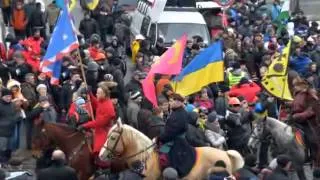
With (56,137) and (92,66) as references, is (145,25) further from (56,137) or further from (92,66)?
(56,137)

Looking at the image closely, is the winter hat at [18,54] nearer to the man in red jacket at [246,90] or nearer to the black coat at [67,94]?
the black coat at [67,94]

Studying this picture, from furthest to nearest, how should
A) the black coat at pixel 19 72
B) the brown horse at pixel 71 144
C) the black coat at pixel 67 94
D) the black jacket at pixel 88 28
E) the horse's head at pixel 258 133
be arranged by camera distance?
the black jacket at pixel 88 28 → the black coat at pixel 19 72 → the black coat at pixel 67 94 → the horse's head at pixel 258 133 → the brown horse at pixel 71 144

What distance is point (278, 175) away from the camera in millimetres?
16828

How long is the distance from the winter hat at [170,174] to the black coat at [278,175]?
1360 mm

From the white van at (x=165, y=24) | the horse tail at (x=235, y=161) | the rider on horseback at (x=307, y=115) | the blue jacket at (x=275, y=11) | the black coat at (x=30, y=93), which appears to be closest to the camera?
the horse tail at (x=235, y=161)

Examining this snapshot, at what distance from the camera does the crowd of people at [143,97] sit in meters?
19.3

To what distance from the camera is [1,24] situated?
102 feet

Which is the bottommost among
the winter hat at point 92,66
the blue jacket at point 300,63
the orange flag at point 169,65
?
the blue jacket at point 300,63

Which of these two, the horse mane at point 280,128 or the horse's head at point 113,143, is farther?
the horse mane at point 280,128

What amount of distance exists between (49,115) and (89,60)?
3.93 meters

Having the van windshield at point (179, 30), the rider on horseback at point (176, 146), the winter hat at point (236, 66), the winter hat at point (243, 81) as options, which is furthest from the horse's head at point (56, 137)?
the van windshield at point (179, 30)

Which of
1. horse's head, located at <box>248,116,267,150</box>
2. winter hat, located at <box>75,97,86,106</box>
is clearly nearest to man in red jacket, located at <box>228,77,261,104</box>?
horse's head, located at <box>248,116,267,150</box>

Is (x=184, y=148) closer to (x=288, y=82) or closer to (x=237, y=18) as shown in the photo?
(x=288, y=82)

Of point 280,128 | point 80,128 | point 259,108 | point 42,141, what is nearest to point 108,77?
point 259,108
